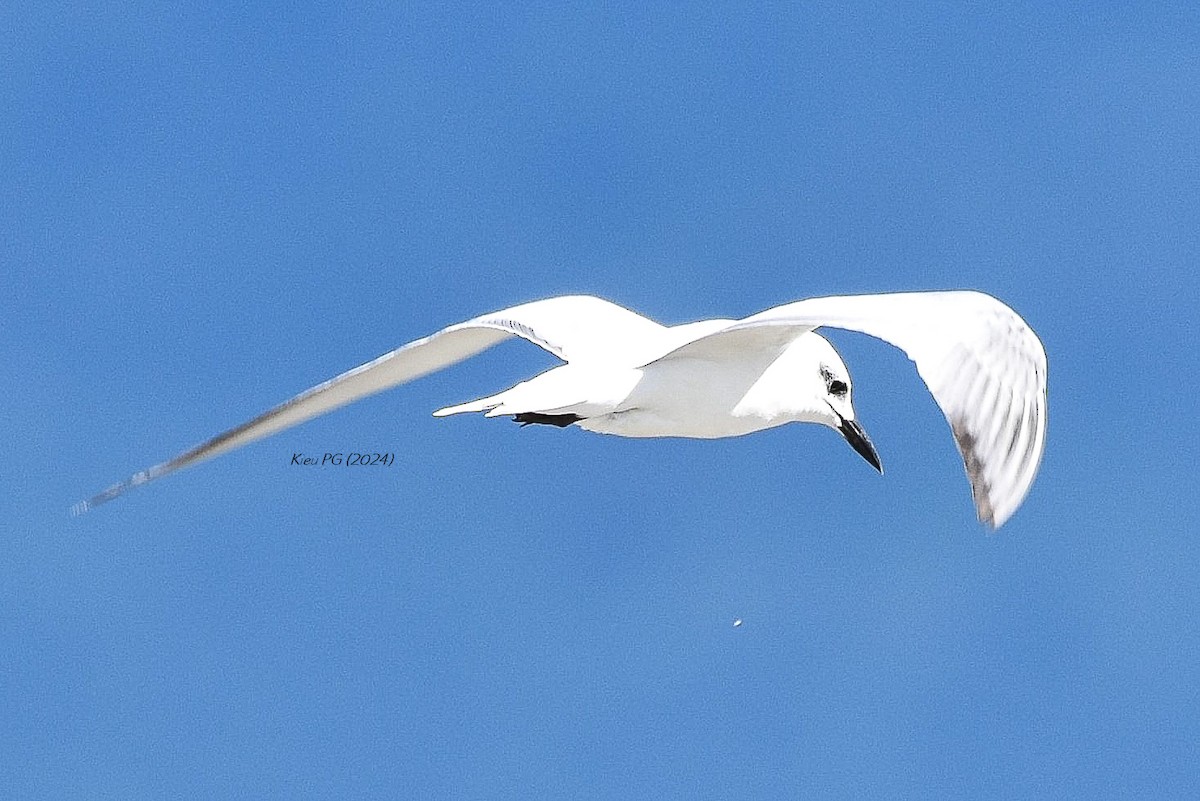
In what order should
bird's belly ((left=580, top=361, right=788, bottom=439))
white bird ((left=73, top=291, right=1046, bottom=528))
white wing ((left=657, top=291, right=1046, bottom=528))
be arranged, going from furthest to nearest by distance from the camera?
bird's belly ((left=580, top=361, right=788, bottom=439))
white bird ((left=73, top=291, right=1046, bottom=528))
white wing ((left=657, top=291, right=1046, bottom=528))

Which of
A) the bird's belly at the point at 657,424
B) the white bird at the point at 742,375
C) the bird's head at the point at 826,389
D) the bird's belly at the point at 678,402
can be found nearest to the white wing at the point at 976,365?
the white bird at the point at 742,375

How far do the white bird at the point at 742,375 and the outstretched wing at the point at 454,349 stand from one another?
0.03 feet

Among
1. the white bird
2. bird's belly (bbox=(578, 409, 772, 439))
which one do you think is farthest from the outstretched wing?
bird's belly (bbox=(578, 409, 772, 439))

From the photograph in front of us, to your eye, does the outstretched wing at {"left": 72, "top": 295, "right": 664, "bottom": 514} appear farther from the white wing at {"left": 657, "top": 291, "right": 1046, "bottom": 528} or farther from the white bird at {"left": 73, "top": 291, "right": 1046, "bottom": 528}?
the white wing at {"left": 657, "top": 291, "right": 1046, "bottom": 528}

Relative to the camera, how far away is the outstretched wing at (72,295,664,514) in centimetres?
888

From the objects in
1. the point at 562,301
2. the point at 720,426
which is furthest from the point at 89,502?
the point at 720,426

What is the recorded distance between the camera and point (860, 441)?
9250 mm

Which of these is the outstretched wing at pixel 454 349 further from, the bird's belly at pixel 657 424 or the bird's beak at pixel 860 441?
the bird's beak at pixel 860 441

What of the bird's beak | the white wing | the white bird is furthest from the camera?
the bird's beak

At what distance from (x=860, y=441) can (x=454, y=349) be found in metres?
2.12

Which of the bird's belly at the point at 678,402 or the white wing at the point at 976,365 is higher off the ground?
the bird's belly at the point at 678,402

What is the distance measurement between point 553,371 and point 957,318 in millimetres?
2144

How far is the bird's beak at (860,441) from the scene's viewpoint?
919 cm

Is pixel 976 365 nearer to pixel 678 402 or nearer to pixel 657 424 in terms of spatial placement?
pixel 678 402
